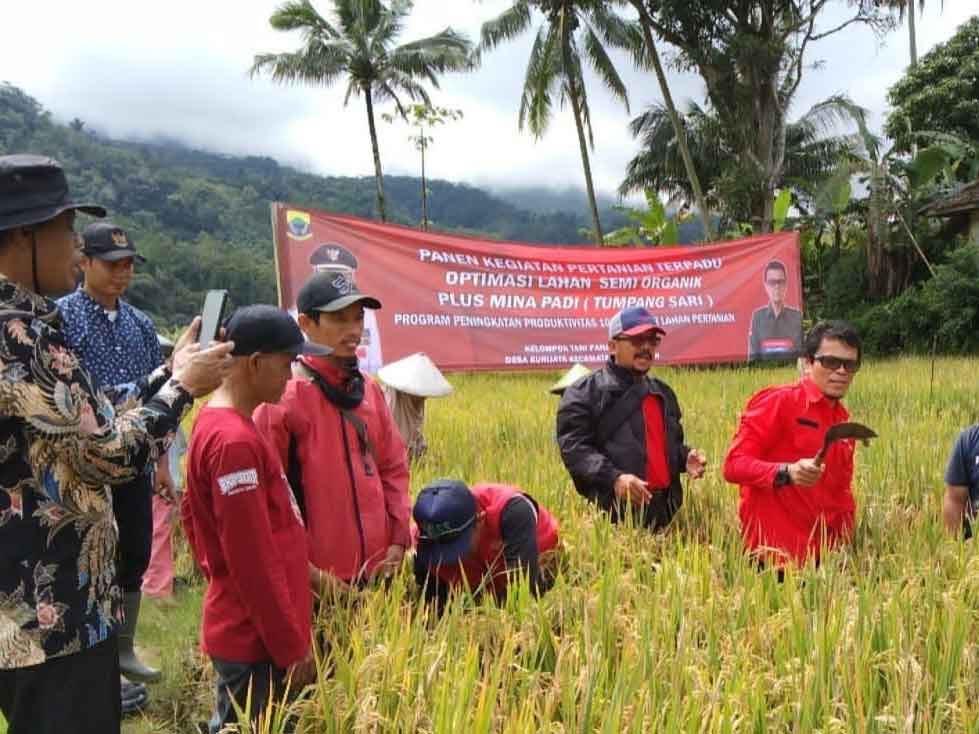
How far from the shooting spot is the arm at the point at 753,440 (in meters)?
2.75

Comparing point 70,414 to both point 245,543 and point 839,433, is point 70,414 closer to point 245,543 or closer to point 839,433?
point 245,543

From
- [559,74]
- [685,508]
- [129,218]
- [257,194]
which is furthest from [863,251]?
[257,194]

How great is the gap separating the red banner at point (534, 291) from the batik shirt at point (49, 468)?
17.0ft

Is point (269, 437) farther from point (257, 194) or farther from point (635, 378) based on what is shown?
point (257, 194)

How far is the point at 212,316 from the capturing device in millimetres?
1778

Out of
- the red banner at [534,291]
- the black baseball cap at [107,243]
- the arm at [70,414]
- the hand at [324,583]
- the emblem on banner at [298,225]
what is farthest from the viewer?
the red banner at [534,291]

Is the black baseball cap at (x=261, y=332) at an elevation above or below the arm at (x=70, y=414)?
above

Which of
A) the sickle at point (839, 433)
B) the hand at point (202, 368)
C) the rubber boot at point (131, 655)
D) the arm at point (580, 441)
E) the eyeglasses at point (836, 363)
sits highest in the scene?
the hand at point (202, 368)

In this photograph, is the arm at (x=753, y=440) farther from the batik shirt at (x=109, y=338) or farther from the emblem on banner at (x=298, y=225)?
the emblem on banner at (x=298, y=225)

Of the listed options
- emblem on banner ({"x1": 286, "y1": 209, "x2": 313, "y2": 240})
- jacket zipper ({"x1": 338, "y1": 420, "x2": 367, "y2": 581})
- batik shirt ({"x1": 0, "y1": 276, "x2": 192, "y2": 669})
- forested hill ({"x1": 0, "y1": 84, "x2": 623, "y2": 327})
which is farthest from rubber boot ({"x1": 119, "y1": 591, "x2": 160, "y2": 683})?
forested hill ({"x1": 0, "y1": 84, "x2": 623, "y2": 327})

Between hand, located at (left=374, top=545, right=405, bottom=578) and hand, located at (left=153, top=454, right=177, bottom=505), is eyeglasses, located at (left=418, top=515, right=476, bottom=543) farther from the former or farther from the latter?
hand, located at (left=153, top=454, right=177, bottom=505)

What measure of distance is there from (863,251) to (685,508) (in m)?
14.0

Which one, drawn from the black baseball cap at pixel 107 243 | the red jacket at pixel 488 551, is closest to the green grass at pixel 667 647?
the red jacket at pixel 488 551

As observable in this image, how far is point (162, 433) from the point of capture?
60.7 inches
